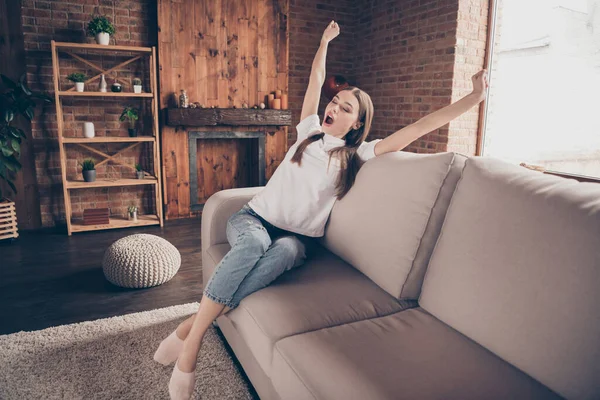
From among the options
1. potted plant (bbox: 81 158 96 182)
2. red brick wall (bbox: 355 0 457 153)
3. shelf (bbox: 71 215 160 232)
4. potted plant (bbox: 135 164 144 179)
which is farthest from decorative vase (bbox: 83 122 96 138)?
red brick wall (bbox: 355 0 457 153)

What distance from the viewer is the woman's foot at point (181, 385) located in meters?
1.49

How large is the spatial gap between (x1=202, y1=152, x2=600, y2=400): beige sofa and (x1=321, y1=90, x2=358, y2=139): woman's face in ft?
0.86

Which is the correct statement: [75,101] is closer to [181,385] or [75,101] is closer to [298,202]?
[298,202]

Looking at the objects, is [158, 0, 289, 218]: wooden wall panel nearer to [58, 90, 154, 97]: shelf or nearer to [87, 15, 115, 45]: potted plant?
[58, 90, 154, 97]: shelf

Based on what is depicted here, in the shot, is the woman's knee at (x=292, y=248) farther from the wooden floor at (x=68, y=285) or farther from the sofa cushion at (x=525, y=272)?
the wooden floor at (x=68, y=285)

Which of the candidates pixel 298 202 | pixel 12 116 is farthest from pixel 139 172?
pixel 298 202

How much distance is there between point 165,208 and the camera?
439 centimetres

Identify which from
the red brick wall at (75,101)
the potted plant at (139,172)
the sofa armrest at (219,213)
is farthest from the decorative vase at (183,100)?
the sofa armrest at (219,213)

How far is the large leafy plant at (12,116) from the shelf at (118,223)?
1.86ft

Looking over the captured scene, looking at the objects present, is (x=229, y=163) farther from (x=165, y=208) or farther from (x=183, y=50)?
(x=183, y=50)

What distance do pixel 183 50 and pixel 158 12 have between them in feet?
1.28

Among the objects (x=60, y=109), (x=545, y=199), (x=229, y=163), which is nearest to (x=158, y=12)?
(x=60, y=109)

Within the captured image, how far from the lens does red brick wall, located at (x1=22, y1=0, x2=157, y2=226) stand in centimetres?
380

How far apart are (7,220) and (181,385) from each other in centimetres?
283
